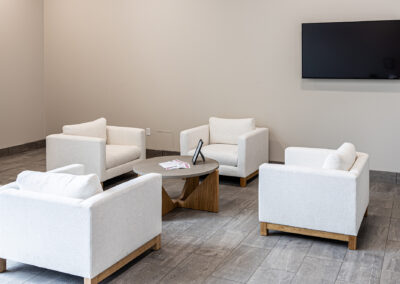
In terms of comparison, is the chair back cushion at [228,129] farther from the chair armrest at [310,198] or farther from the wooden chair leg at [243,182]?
the chair armrest at [310,198]

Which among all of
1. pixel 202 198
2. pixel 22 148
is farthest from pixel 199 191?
pixel 22 148

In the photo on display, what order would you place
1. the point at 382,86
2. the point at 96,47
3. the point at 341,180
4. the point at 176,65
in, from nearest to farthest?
the point at 341,180 < the point at 382,86 < the point at 176,65 < the point at 96,47

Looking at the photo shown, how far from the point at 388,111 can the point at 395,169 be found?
0.75m

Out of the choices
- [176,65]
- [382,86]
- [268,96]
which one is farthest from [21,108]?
[382,86]

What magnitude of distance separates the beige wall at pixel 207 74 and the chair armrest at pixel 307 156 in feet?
5.68

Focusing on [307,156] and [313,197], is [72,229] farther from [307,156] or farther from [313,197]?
[307,156]

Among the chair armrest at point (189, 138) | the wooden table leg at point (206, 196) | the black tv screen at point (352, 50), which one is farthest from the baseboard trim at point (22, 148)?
the black tv screen at point (352, 50)

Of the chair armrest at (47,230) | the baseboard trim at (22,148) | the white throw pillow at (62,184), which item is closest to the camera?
the chair armrest at (47,230)

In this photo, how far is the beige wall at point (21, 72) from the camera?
7844 mm

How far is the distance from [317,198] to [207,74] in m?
3.63

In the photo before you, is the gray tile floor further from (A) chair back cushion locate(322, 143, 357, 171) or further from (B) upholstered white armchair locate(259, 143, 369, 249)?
(A) chair back cushion locate(322, 143, 357, 171)

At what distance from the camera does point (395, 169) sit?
641cm

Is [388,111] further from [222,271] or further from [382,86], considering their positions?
[222,271]

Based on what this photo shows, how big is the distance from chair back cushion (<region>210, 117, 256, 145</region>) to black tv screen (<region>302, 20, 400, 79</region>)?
39.0 inches
